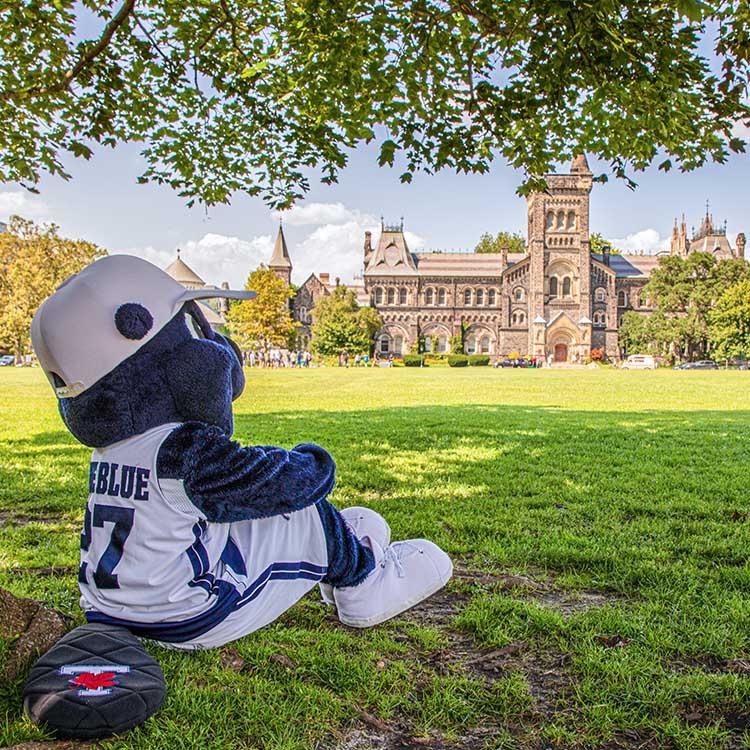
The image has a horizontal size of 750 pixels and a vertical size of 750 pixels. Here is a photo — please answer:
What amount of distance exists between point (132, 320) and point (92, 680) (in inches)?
43.5

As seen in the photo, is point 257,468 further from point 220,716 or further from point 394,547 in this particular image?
point 394,547

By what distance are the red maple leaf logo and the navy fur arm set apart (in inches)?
21.4

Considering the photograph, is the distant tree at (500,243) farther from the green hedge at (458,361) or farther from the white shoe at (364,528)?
the white shoe at (364,528)

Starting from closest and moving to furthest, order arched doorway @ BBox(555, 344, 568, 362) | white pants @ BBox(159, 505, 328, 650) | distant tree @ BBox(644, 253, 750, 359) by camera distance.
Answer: white pants @ BBox(159, 505, 328, 650)
distant tree @ BBox(644, 253, 750, 359)
arched doorway @ BBox(555, 344, 568, 362)

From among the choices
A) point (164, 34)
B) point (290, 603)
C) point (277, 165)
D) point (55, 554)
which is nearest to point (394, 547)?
point (290, 603)

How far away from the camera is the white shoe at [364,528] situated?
260 cm

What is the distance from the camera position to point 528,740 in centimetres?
182

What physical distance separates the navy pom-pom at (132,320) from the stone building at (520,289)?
2532 inches

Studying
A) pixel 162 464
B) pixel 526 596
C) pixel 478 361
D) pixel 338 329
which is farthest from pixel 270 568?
pixel 478 361

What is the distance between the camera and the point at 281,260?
244ft

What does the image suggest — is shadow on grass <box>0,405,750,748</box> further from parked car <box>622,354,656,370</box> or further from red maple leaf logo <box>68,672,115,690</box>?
parked car <box>622,354,656,370</box>

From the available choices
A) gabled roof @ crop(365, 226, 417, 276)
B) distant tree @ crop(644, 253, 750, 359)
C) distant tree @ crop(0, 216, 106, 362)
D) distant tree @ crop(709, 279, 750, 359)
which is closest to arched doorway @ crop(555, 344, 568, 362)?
distant tree @ crop(644, 253, 750, 359)

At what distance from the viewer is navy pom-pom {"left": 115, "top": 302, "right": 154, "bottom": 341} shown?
2.00 meters

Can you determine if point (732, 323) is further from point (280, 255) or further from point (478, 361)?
point (280, 255)
